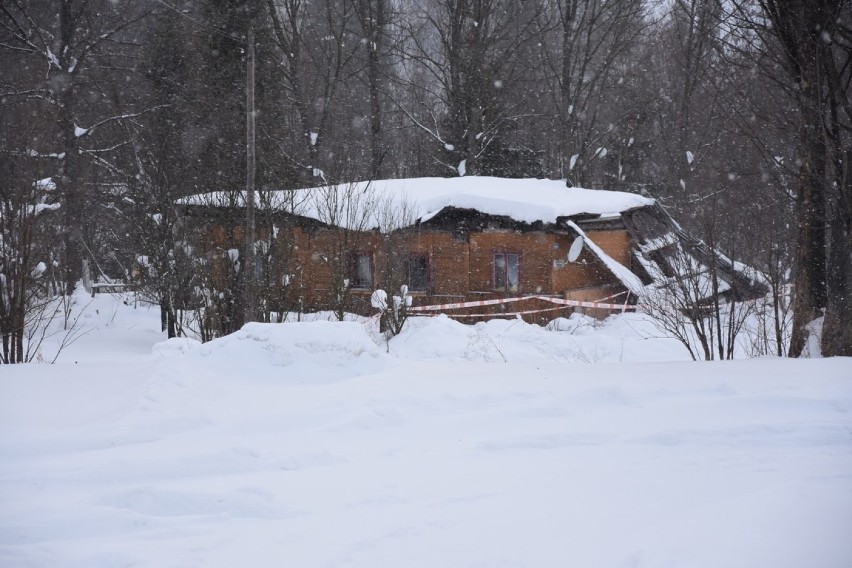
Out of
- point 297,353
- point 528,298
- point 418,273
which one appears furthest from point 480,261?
point 297,353

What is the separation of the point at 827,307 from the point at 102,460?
850cm

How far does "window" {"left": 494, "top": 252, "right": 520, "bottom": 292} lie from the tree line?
4891 mm

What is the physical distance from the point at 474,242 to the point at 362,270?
3.53 metres

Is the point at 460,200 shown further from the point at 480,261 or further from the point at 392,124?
the point at 392,124

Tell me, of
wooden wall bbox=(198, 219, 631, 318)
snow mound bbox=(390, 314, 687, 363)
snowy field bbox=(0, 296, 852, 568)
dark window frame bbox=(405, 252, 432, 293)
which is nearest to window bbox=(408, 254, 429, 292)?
dark window frame bbox=(405, 252, 432, 293)

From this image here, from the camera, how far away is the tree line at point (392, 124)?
30.0ft

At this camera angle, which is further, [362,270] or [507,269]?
[362,270]

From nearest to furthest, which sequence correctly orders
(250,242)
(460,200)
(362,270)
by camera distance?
(250,242) < (460,200) < (362,270)

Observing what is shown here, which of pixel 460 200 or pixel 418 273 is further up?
pixel 460 200

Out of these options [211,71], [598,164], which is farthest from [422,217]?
[598,164]

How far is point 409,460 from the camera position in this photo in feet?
17.9

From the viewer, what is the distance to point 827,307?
8.95 meters

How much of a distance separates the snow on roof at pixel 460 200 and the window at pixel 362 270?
1905 mm

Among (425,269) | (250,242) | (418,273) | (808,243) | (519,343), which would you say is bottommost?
(519,343)
